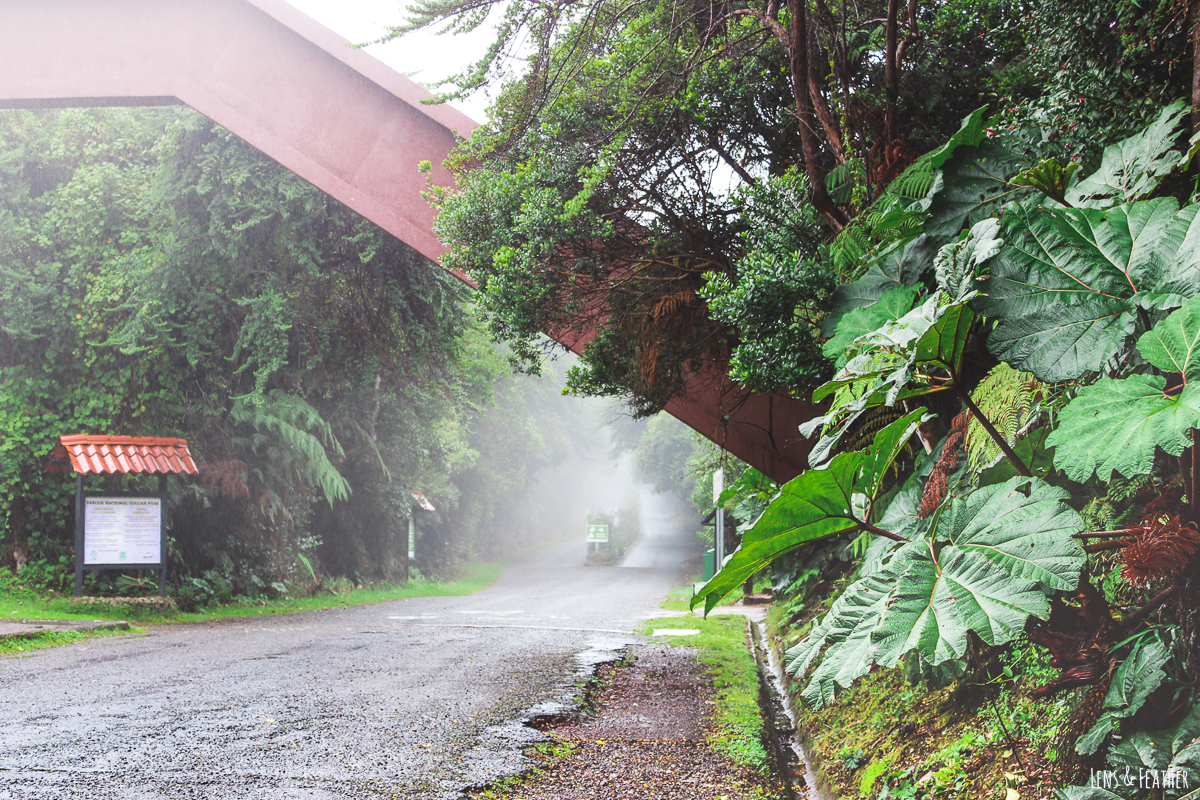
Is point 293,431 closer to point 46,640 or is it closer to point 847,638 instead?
point 46,640

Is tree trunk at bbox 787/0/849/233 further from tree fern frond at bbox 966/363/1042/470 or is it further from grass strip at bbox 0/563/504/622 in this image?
grass strip at bbox 0/563/504/622

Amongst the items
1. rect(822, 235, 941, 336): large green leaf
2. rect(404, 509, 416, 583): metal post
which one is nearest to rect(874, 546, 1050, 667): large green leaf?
rect(822, 235, 941, 336): large green leaf

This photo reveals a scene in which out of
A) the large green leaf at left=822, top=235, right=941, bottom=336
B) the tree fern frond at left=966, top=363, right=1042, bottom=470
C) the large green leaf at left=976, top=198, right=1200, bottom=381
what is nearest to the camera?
the large green leaf at left=976, top=198, right=1200, bottom=381

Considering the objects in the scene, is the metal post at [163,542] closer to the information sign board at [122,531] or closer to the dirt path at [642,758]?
the information sign board at [122,531]

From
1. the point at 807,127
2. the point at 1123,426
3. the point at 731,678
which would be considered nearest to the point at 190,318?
the point at 731,678

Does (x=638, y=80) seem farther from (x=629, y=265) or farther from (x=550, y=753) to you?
(x=550, y=753)

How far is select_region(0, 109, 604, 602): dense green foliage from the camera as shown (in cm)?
1250

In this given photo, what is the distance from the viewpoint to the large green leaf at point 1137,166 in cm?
275

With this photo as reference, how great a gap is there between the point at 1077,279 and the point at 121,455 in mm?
12086

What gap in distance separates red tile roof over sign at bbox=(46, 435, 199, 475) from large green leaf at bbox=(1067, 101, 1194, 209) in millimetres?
11852

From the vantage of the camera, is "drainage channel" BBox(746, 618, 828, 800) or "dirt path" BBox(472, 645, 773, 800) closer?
"dirt path" BBox(472, 645, 773, 800)

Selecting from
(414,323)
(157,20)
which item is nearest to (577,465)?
(414,323)

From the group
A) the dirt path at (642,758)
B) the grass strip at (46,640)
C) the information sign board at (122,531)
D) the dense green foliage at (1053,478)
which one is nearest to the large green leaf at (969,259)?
the dense green foliage at (1053,478)

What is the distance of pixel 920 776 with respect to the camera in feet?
10.1
